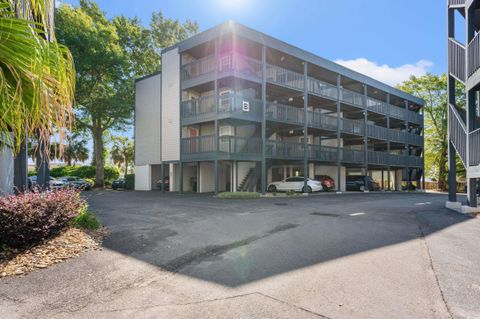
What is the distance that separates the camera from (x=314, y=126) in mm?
23781

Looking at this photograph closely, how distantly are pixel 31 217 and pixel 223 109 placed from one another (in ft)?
47.6

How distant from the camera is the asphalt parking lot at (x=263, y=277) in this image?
3.66m

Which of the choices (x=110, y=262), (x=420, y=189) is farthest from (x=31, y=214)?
(x=420, y=189)

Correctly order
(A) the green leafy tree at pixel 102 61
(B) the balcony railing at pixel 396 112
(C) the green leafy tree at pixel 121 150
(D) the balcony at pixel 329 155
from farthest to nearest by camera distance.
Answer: (C) the green leafy tree at pixel 121 150 < (B) the balcony railing at pixel 396 112 < (A) the green leafy tree at pixel 102 61 < (D) the balcony at pixel 329 155

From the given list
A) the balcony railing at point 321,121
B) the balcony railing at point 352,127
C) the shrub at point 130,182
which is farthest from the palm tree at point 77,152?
the balcony railing at point 352,127

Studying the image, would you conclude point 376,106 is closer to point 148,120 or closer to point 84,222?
Result: point 148,120

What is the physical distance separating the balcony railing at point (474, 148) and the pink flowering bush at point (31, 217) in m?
13.1

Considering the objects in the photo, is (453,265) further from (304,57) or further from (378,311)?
(304,57)

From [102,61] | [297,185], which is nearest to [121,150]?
[102,61]

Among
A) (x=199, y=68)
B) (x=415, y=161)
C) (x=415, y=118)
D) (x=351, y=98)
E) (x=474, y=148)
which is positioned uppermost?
(x=199, y=68)

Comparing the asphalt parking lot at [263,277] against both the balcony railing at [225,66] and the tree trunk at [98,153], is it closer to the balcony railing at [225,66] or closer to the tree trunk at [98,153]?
the balcony railing at [225,66]

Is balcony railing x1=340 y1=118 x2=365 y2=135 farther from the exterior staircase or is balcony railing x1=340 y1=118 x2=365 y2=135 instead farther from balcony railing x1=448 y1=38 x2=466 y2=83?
balcony railing x1=448 y1=38 x2=466 y2=83

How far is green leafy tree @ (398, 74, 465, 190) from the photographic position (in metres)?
39.2

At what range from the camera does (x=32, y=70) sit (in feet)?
6.09
